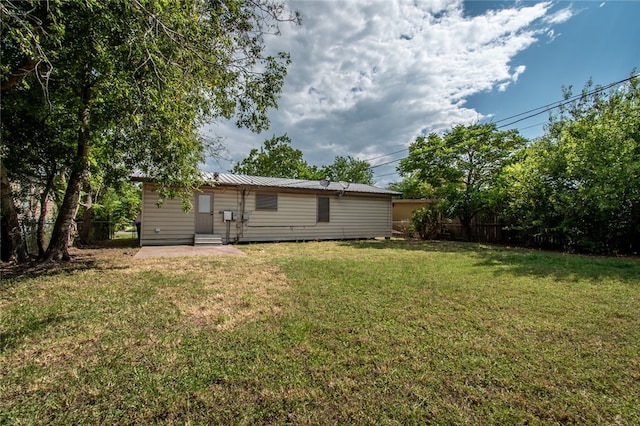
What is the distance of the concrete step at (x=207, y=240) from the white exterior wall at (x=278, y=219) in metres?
0.37

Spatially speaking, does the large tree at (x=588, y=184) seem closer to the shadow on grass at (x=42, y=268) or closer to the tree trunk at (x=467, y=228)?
the tree trunk at (x=467, y=228)

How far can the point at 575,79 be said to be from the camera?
41.0ft

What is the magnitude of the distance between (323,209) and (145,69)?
29.5 feet

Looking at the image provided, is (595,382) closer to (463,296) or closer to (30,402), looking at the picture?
(463,296)

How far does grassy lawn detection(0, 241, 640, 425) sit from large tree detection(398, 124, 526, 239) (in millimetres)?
8020

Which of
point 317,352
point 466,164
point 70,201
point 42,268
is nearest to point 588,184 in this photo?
point 466,164

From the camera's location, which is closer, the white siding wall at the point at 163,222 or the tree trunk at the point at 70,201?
the tree trunk at the point at 70,201

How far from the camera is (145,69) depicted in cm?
388

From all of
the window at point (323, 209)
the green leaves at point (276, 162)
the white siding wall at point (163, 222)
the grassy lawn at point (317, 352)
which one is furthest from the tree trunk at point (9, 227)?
the green leaves at point (276, 162)

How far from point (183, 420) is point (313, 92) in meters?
11.7

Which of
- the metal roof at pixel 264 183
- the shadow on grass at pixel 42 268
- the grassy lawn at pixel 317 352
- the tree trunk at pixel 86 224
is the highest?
the metal roof at pixel 264 183

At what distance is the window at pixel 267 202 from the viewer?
10.9m

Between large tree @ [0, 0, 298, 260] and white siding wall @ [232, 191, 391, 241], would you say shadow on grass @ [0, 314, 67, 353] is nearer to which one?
large tree @ [0, 0, 298, 260]

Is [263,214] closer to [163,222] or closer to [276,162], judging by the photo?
[163,222]
